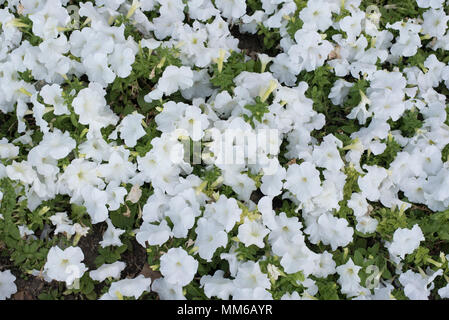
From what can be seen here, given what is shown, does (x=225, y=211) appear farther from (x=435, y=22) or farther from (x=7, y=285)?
(x=435, y=22)

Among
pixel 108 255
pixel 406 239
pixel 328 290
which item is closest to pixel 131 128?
pixel 108 255

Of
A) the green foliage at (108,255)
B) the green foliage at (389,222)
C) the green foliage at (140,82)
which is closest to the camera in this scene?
the green foliage at (108,255)

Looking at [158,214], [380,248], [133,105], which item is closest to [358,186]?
[380,248]

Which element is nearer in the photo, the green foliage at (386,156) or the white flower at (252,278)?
the white flower at (252,278)

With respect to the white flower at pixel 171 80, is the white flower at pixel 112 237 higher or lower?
lower

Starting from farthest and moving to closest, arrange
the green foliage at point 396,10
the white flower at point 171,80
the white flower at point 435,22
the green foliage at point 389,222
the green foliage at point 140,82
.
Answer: the green foliage at point 396,10
the white flower at point 435,22
the green foliage at point 140,82
the white flower at point 171,80
the green foliage at point 389,222

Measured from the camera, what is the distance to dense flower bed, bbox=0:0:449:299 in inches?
131

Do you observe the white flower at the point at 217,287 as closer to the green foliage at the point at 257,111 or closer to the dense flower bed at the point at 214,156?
the dense flower bed at the point at 214,156

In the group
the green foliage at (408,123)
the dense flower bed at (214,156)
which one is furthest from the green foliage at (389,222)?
the green foliage at (408,123)

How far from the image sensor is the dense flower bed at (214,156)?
3.33 metres

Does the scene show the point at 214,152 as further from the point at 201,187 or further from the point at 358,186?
the point at 358,186

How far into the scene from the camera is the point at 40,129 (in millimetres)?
3738

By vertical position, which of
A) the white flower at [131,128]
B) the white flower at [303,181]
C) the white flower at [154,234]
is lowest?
the white flower at [154,234]

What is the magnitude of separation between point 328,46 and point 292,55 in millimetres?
269
